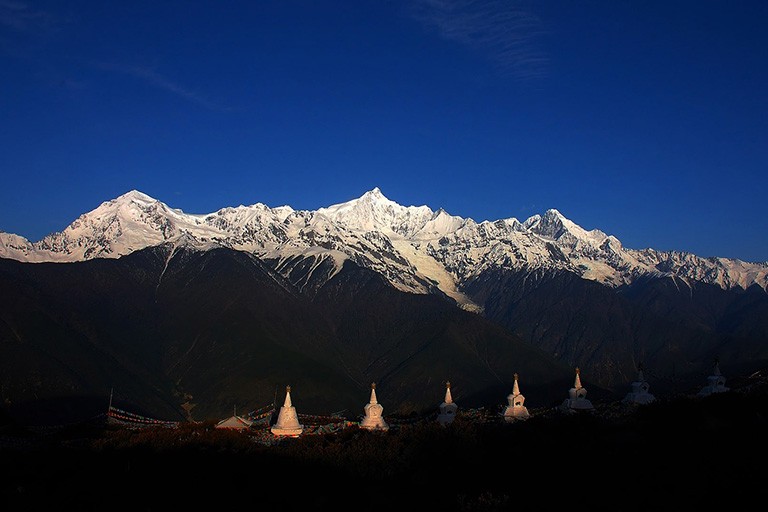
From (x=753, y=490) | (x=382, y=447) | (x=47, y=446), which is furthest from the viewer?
(x=47, y=446)

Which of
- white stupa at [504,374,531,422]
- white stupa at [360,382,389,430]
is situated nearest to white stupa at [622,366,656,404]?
white stupa at [504,374,531,422]

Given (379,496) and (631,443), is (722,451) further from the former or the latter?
(379,496)

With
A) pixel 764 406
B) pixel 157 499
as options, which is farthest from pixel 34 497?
pixel 764 406

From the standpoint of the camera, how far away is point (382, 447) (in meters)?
90.9

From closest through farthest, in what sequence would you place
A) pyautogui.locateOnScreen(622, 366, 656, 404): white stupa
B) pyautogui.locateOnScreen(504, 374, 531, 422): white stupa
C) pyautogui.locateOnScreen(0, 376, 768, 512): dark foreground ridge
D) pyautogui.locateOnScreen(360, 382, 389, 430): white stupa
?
pyautogui.locateOnScreen(0, 376, 768, 512): dark foreground ridge
pyautogui.locateOnScreen(360, 382, 389, 430): white stupa
pyautogui.locateOnScreen(504, 374, 531, 422): white stupa
pyautogui.locateOnScreen(622, 366, 656, 404): white stupa

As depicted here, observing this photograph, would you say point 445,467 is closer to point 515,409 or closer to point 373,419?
point 373,419

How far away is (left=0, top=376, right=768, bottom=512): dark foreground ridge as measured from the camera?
65438 millimetres

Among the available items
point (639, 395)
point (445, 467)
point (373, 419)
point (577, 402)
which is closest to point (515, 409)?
point (577, 402)

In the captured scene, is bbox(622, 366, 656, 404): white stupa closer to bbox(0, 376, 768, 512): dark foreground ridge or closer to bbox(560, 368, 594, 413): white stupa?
bbox(560, 368, 594, 413): white stupa

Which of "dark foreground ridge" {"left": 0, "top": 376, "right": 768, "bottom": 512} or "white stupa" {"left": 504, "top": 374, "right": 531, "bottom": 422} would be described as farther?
"white stupa" {"left": 504, "top": 374, "right": 531, "bottom": 422}

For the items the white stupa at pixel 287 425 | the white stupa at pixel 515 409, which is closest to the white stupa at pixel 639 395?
the white stupa at pixel 515 409

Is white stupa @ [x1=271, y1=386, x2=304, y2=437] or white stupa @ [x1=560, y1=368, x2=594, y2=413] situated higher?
white stupa @ [x1=560, y1=368, x2=594, y2=413]

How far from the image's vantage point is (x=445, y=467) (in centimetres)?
8038

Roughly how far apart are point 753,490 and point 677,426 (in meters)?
22.5
